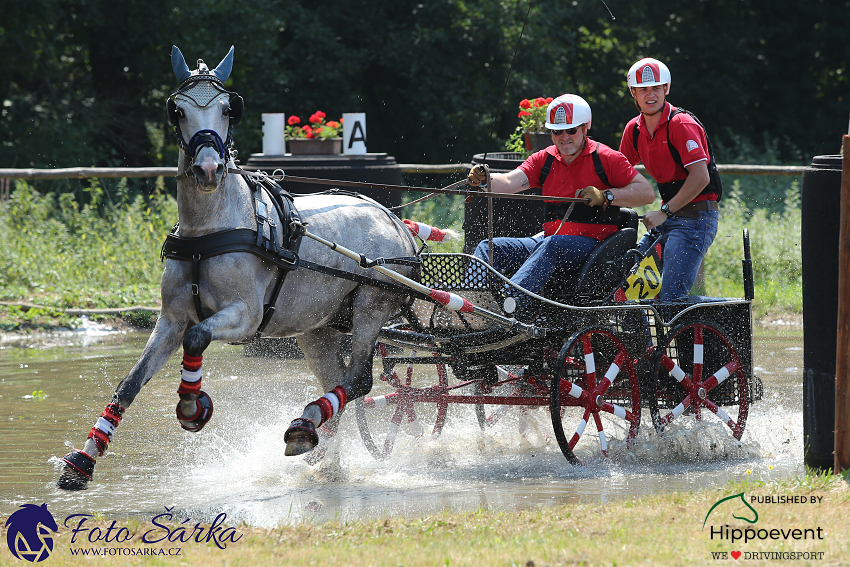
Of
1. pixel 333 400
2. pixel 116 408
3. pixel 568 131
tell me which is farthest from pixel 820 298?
pixel 116 408

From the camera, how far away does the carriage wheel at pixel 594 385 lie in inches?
219

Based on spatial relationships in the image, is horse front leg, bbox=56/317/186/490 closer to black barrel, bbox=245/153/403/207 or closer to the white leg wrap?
the white leg wrap

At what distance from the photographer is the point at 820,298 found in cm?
524

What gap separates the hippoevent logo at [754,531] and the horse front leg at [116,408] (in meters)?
2.59

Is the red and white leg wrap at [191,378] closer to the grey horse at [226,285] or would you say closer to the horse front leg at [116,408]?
the grey horse at [226,285]

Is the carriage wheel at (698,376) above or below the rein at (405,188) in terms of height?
below

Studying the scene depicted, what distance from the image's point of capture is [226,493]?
5.21 m

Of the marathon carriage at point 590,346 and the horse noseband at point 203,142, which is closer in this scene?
the horse noseband at point 203,142

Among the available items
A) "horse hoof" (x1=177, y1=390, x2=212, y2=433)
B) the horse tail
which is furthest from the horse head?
the horse tail

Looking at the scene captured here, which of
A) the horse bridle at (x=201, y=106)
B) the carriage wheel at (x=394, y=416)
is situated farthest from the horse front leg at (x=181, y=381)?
the carriage wheel at (x=394, y=416)

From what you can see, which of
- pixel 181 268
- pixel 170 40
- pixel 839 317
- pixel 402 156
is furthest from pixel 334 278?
pixel 402 156

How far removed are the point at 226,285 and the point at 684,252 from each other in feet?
9.33

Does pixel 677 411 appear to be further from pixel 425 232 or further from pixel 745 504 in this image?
pixel 425 232

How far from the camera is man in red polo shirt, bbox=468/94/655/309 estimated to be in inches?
226
